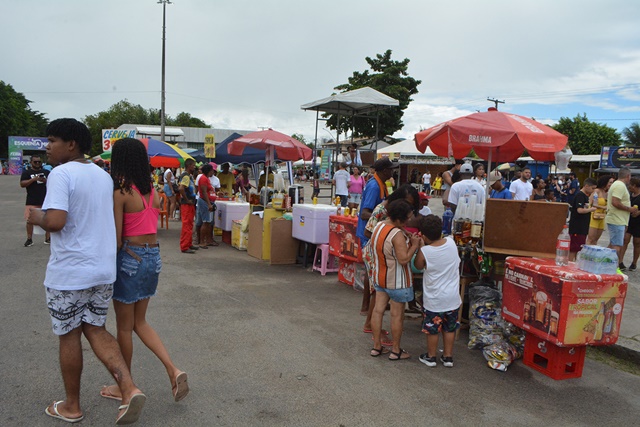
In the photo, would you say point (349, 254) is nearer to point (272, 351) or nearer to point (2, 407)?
point (272, 351)

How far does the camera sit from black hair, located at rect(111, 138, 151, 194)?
10.6 ft

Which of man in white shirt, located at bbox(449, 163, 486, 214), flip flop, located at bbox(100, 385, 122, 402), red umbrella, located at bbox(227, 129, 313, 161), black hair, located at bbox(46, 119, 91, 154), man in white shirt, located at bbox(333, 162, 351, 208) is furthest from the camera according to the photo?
man in white shirt, located at bbox(333, 162, 351, 208)

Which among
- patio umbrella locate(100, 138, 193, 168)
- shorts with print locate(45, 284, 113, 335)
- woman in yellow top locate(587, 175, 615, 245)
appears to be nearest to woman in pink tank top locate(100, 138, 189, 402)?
shorts with print locate(45, 284, 113, 335)

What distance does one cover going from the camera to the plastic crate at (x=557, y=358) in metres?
4.27

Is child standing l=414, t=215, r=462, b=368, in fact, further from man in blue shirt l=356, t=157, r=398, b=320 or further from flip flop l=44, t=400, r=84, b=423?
flip flop l=44, t=400, r=84, b=423

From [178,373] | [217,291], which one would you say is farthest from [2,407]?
[217,291]

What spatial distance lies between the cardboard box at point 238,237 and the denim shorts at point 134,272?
689cm

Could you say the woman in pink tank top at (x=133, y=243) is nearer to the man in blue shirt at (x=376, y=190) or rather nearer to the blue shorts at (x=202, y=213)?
the man in blue shirt at (x=376, y=190)

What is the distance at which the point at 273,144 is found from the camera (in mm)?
9945

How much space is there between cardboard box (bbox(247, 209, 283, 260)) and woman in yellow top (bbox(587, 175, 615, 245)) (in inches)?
234

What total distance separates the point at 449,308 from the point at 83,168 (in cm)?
326

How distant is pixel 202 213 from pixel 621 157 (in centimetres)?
3410

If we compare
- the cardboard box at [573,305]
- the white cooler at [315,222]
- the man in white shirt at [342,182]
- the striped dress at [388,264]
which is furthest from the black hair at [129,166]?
the man in white shirt at [342,182]

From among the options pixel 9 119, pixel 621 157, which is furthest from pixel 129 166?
pixel 9 119
